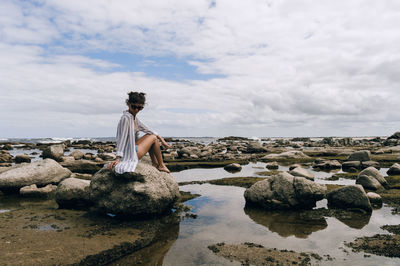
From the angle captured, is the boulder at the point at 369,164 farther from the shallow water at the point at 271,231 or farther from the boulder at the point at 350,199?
A: the boulder at the point at 350,199

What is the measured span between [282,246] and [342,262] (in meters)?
1.24

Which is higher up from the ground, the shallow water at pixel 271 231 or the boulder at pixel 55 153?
the boulder at pixel 55 153

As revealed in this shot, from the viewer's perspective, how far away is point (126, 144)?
8.25m

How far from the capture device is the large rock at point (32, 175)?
38.1 ft

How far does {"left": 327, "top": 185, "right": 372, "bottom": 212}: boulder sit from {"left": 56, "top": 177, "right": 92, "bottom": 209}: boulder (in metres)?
8.40

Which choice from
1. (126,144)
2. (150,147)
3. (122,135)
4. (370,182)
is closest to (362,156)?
(370,182)

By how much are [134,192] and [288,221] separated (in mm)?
4542

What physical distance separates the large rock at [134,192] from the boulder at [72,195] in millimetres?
1213

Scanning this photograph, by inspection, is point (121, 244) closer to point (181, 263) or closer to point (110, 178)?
point (181, 263)

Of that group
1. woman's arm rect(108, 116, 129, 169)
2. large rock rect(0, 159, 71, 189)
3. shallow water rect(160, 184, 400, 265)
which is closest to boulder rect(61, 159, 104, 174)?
large rock rect(0, 159, 71, 189)

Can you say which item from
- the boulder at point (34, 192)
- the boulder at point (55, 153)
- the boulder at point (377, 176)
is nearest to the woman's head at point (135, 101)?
the boulder at point (34, 192)

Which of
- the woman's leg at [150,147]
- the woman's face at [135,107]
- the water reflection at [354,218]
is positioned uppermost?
the woman's face at [135,107]

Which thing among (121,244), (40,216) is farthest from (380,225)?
(40,216)

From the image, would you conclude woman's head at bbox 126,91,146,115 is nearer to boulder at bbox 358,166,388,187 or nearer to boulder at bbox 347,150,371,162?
boulder at bbox 358,166,388,187
